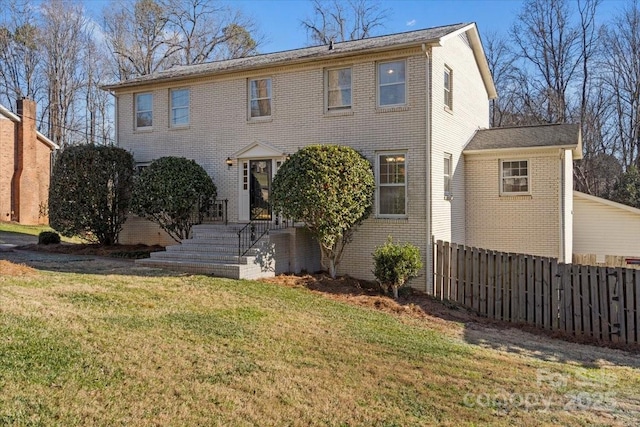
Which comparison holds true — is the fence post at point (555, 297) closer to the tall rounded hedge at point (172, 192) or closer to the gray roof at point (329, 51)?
the gray roof at point (329, 51)

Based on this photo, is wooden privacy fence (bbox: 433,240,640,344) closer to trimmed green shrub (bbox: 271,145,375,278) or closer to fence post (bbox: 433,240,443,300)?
fence post (bbox: 433,240,443,300)

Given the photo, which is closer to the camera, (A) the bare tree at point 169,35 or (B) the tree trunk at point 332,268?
(B) the tree trunk at point 332,268

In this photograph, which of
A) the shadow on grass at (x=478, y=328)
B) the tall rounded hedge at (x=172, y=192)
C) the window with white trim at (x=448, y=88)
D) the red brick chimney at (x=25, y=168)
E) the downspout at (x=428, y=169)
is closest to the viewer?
the shadow on grass at (x=478, y=328)

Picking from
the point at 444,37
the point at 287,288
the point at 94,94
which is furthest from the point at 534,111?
the point at 94,94

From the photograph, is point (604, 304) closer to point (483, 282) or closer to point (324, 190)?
point (483, 282)

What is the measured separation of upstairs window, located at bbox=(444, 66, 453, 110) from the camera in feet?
45.5

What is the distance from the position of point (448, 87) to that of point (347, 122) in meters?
3.39

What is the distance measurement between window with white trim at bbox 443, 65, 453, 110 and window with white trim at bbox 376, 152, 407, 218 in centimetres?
264

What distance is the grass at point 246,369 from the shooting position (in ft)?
14.0

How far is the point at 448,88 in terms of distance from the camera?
1408 centimetres

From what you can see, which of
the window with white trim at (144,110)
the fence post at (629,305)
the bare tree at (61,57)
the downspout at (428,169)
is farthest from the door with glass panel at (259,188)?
the bare tree at (61,57)

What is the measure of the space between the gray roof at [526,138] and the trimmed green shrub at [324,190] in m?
5.31

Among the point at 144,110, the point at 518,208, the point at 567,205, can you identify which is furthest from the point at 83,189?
the point at 567,205

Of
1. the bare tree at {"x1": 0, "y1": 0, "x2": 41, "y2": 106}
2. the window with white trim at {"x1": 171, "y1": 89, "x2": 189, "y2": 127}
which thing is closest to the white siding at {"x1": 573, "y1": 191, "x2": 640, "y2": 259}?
the window with white trim at {"x1": 171, "y1": 89, "x2": 189, "y2": 127}
